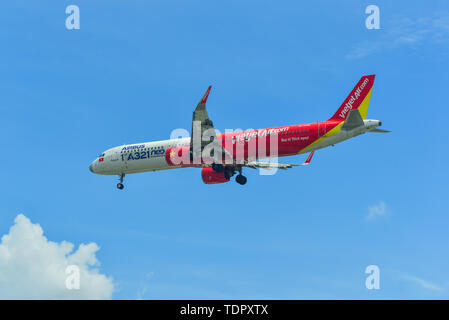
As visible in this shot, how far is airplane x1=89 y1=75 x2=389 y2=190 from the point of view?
4978 centimetres

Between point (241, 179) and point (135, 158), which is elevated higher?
point (135, 158)

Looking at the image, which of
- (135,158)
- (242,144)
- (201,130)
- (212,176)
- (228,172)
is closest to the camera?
(201,130)

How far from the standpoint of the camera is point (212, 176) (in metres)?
57.2

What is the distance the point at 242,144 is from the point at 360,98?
982cm

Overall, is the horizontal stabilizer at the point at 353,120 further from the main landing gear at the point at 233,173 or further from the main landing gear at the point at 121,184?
the main landing gear at the point at 121,184

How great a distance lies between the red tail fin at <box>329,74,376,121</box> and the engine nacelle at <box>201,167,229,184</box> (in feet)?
36.2

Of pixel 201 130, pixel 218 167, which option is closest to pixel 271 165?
pixel 218 167

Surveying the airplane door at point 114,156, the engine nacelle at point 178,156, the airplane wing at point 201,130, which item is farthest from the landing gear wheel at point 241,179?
the airplane door at point 114,156

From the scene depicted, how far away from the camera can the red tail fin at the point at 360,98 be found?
168 feet

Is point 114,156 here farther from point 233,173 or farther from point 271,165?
point 271,165

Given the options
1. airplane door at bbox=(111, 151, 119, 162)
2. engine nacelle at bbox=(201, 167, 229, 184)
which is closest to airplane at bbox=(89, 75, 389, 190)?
engine nacelle at bbox=(201, 167, 229, 184)
